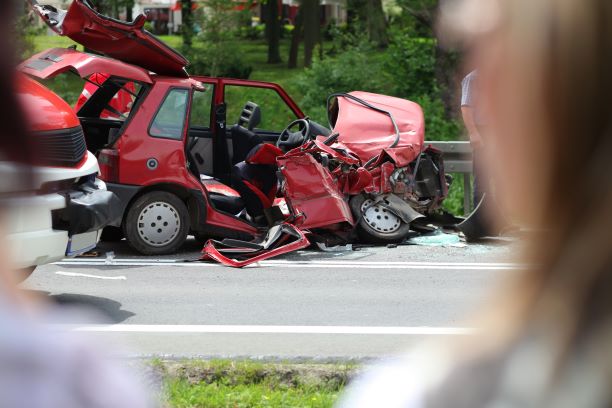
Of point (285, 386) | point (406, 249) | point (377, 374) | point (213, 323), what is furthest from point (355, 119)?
point (377, 374)

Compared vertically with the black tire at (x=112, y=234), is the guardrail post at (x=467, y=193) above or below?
above

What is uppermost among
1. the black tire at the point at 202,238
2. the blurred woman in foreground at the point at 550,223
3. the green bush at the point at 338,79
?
the blurred woman in foreground at the point at 550,223

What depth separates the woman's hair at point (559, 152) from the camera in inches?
45.4

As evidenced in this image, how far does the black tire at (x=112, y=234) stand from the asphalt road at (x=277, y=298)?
0.93ft

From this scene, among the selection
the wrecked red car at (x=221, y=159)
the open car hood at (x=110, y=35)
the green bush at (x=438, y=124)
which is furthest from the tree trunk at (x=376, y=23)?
the open car hood at (x=110, y=35)

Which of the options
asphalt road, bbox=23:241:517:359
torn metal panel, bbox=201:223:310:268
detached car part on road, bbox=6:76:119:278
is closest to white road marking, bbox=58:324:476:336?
asphalt road, bbox=23:241:517:359

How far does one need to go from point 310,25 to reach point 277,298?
1061 inches

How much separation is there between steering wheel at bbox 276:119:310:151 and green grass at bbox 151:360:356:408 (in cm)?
546

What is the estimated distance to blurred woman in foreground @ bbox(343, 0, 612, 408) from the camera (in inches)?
45.3

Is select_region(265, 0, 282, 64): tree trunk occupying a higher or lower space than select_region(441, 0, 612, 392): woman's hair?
lower

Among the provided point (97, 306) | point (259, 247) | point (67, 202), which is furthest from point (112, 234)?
point (67, 202)

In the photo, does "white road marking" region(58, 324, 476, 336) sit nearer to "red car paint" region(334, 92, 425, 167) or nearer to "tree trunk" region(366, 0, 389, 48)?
"red car paint" region(334, 92, 425, 167)

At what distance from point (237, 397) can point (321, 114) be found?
13221 millimetres

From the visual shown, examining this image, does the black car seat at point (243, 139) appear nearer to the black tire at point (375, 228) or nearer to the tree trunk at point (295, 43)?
the black tire at point (375, 228)
